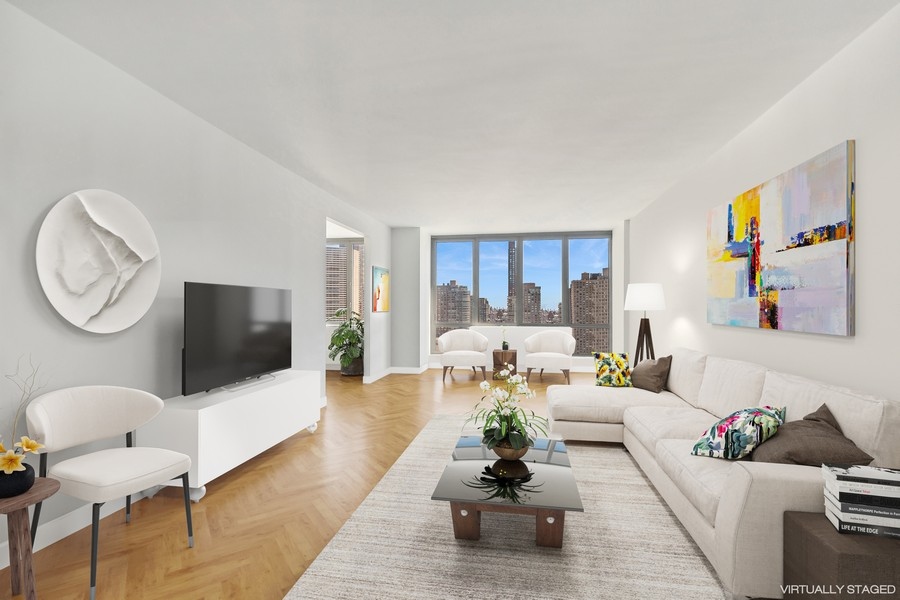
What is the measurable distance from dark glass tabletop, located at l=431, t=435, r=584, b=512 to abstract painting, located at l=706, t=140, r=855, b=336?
1.74 metres

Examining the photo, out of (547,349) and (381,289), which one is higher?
(381,289)

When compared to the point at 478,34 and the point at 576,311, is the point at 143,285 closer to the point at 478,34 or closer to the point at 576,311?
the point at 478,34

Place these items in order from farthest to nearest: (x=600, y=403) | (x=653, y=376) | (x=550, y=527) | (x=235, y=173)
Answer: (x=653, y=376) < (x=600, y=403) < (x=235, y=173) < (x=550, y=527)

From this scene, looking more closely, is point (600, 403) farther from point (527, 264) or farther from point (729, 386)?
point (527, 264)

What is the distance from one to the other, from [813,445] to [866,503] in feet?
1.27

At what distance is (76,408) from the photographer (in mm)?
2385

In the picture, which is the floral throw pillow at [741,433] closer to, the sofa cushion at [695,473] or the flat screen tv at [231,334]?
the sofa cushion at [695,473]

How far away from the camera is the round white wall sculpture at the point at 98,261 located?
2.44 metres

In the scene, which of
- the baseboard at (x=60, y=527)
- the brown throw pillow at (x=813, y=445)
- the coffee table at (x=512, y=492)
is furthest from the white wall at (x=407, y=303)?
the brown throw pillow at (x=813, y=445)

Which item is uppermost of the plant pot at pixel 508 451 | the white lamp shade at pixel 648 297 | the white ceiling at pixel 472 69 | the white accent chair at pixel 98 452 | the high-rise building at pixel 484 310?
the white ceiling at pixel 472 69

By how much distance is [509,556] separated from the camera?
2.26 m

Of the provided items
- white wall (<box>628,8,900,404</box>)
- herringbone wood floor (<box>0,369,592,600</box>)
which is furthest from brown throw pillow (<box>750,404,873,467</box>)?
herringbone wood floor (<box>0,369,592,600</box>)

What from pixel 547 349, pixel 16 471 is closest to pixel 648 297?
pixel 547 349

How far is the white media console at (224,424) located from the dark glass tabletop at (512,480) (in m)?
1.63
